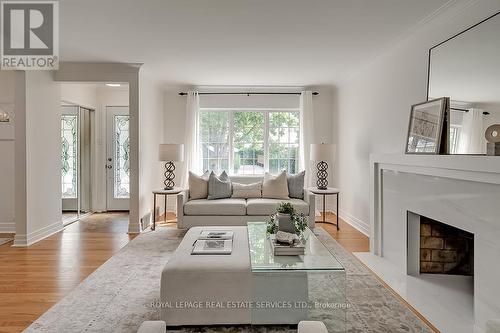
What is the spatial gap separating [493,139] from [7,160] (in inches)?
236

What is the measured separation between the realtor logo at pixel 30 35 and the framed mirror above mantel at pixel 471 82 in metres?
3.52

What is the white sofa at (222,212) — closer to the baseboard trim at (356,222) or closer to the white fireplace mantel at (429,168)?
the baseboard trim at (356,222)

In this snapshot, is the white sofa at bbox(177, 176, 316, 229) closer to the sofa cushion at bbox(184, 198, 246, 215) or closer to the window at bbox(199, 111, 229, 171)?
the sofa cushion at bbox(184, 198, 246, 215)

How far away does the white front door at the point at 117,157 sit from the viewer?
22.9 feet

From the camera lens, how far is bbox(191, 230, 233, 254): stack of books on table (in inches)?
108

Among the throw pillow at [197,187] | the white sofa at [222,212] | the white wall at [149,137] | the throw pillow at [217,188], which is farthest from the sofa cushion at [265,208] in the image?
the white wall at [149,137]

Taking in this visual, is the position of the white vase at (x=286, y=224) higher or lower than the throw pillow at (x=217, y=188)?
lower

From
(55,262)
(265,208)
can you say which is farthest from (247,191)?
(55,262)

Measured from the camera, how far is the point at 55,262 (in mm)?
3783

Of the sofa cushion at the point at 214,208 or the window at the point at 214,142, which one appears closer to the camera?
the sofa cushion at the point at 214,208

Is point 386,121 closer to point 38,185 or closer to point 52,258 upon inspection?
point 52,258

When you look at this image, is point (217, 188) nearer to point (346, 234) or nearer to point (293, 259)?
point (346, 234)

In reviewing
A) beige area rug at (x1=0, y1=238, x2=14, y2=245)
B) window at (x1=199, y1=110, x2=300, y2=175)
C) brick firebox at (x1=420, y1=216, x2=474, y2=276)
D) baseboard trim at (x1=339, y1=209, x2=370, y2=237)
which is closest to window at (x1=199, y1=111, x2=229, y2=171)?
window at (x1=199, y1=110, x2=300, y2=175)

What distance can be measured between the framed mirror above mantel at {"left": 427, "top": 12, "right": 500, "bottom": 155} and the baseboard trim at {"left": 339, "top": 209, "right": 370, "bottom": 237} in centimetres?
240
